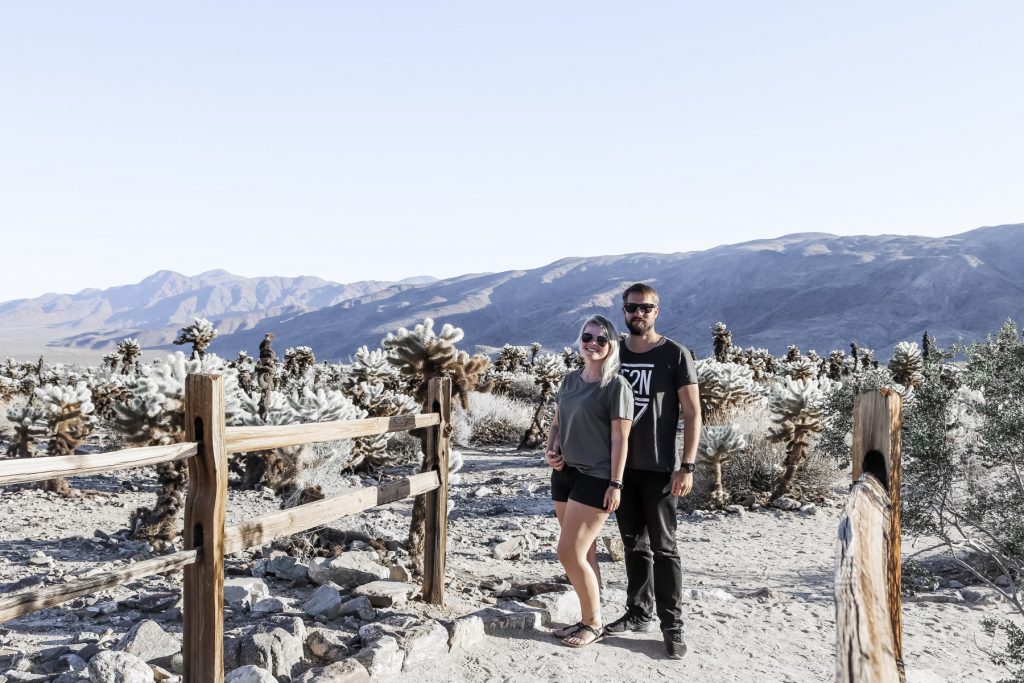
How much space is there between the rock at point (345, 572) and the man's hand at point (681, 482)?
2532 millimetres

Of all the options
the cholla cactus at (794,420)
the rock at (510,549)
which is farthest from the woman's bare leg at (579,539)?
the cholla cactus at (794,420)

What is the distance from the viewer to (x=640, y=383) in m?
4.39

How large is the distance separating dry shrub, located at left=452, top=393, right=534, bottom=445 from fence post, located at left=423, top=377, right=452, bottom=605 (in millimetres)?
9729

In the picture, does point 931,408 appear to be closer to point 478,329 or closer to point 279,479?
point 279,479

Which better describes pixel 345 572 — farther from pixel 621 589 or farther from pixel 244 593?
pixel 621 589

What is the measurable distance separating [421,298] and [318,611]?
18930 cm

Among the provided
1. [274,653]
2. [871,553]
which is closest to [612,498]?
[274,653]

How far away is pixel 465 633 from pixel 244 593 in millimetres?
1698

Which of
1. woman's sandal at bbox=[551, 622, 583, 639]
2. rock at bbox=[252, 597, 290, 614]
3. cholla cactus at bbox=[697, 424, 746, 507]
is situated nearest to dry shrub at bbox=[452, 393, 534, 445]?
cholla cactus at bbox=[697, 424, 746, 507]

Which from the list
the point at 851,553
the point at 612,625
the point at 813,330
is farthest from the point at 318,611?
the point at 813,330

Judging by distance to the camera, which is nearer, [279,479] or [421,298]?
[279,479]

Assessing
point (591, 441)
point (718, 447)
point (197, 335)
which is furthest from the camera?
point (197, 335)

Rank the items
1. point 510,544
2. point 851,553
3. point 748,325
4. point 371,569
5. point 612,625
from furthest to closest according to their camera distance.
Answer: point 748,325, point 510,544, point 371,569, point 612,625, point 851,553

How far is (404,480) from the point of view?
498 cm
